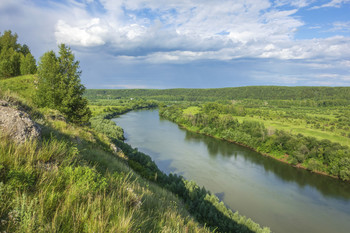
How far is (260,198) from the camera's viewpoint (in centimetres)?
2594

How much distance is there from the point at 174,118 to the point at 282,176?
187ft

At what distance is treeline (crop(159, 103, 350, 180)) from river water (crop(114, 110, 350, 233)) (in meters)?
2.46

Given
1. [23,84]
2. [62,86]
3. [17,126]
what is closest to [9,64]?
[23,84]

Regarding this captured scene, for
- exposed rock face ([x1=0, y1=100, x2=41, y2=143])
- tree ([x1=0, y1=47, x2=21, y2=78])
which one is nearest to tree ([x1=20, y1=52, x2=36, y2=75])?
tree ([x1=0, y1=47, x2=21, y2=78])

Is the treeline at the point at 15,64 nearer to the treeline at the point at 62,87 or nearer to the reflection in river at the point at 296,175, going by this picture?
the treeline at the point at 62,87

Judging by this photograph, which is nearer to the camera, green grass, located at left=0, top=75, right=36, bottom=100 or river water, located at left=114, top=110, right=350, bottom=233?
river water, located at left=114, top=110, right=350, bottom=233

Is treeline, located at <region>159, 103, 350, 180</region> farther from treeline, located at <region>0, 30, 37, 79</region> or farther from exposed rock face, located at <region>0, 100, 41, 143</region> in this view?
treeline, located at <region>0, 30, 37, 79</region>

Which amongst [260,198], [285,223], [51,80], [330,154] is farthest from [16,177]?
[330,154]

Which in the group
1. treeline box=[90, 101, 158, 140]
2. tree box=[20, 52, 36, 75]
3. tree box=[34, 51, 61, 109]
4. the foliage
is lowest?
treeline box=[90, 101, 158, 140]

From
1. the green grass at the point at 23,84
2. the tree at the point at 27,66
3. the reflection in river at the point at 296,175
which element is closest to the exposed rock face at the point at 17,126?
the green grass at the point at 23,84

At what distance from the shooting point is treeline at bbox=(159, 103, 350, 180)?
35750 millimetres

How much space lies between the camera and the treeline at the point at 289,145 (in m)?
35.8

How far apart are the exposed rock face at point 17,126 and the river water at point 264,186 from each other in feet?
78.4

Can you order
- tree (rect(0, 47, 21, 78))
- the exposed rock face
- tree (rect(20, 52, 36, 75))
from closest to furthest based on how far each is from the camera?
the exposed rock face < tree (rect(0, 47, 21, 78)) < tree (rect(20, 52, 36, 75))
